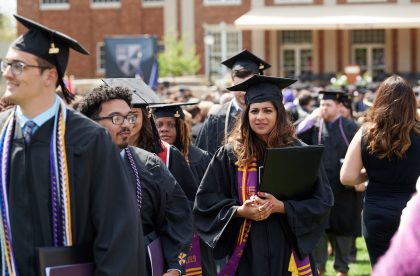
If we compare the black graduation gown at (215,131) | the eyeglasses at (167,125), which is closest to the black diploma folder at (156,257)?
Answer: the eyeglasses at (167,125)

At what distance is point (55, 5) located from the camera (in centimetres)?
4450

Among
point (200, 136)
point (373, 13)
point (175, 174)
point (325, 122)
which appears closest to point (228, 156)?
point (175, 174)

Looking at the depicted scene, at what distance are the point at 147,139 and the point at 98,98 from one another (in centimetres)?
77

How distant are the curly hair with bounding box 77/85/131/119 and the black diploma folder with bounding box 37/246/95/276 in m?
1.26

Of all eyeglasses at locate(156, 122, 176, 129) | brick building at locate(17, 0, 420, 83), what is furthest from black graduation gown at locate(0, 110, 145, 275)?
brick building at locate(17, 0, 420, 83)

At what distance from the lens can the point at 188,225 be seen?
5.04 metres

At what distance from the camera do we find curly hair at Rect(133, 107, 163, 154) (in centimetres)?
562

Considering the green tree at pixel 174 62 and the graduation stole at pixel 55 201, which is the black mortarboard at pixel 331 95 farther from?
the green tree at pixel 174 62

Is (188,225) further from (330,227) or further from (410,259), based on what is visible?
(330,227)

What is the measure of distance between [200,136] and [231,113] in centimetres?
43

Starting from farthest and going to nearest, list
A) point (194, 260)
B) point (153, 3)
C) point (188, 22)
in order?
point (153, 3)
point (188, 22)
point (194, 260)

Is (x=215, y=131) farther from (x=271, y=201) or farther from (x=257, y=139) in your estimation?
(x=271, y=201)

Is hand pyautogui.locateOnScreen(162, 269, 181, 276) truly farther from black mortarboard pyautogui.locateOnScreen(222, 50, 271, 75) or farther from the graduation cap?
black mortarboard pyautogui.locateOnScreen(222, 50, 271, 75)

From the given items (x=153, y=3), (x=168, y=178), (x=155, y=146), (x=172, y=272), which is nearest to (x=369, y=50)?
(x=153, y=3)
